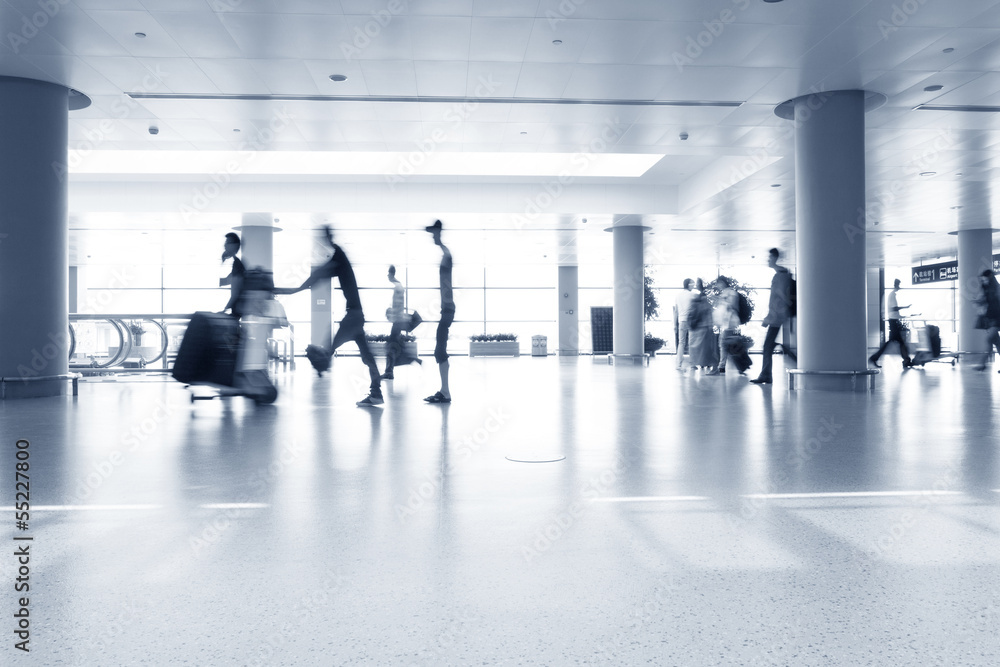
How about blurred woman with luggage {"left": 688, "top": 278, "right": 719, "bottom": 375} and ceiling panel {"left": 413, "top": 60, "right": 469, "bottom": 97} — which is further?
blurred woman with luggage {"left": 688, "top": 278, "right": 719, "bottom": 375}

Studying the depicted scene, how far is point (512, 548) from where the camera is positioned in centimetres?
261

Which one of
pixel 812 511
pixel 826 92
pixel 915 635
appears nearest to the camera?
pixel 915 635

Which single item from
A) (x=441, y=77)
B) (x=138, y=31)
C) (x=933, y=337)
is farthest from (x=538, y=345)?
(x=138, y=31)

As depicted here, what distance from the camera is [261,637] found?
1854 mm

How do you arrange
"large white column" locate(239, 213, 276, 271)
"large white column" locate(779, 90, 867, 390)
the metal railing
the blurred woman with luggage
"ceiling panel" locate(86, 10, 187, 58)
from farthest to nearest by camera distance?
"large white column" locate(239, 213, 276, 271), the blurred woman with luggage, the metal railing, "large white column" locate(779, 90, 867, 390), "ceiling panel" locate(86, 10, 187, 58)

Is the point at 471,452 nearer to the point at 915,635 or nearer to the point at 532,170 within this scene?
the point at 915,635

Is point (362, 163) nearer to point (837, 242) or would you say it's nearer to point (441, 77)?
point (441, 77)

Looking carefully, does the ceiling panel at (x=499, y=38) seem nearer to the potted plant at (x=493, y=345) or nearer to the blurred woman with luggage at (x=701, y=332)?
the blurred woman with luggage at (x=701, y=332)

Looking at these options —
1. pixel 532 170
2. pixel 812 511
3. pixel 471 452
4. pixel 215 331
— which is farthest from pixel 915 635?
pixel 532 170

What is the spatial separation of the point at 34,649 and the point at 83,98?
417 inches

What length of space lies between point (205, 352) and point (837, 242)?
8.62 metres

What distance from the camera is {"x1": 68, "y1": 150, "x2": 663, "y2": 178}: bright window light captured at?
55.1 ft

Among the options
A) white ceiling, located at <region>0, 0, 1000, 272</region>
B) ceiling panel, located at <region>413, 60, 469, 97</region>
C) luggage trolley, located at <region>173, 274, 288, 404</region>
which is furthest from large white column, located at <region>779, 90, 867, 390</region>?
luggage trolley, located at <region>173, 274, 288, 404</region>

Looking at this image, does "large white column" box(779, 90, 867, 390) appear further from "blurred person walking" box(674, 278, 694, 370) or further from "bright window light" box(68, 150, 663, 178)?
"bright window light" box(68, 150, 663, 178)
